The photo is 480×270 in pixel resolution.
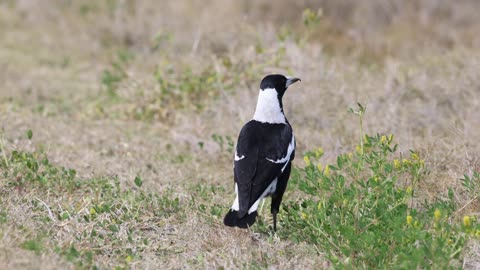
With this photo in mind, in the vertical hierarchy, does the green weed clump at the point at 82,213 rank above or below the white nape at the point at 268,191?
below

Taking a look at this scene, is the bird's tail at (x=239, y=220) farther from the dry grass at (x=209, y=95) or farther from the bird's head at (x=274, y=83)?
the bird's head at (x=274, y=83)

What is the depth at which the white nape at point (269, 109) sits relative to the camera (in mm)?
5281

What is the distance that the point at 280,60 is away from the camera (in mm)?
8000

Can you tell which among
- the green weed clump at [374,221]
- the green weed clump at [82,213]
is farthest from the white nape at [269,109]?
the green weed clump at [82,213]

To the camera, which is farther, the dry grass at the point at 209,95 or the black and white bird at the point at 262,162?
the dry grass at the point at 209,95

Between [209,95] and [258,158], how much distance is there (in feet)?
10.2

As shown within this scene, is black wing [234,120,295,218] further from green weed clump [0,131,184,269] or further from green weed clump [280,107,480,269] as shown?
green weed clump [0,131,184,269]

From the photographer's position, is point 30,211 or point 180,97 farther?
point 180,97

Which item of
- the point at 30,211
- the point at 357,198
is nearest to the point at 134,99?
the point at 30,211

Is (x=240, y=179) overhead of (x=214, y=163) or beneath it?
overhead

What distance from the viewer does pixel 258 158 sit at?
193 inches

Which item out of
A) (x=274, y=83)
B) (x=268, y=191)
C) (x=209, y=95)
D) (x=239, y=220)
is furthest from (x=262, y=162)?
(x=209, y=95)

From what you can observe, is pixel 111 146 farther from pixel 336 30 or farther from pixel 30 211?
pixel 336 30

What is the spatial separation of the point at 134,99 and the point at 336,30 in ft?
13.0
